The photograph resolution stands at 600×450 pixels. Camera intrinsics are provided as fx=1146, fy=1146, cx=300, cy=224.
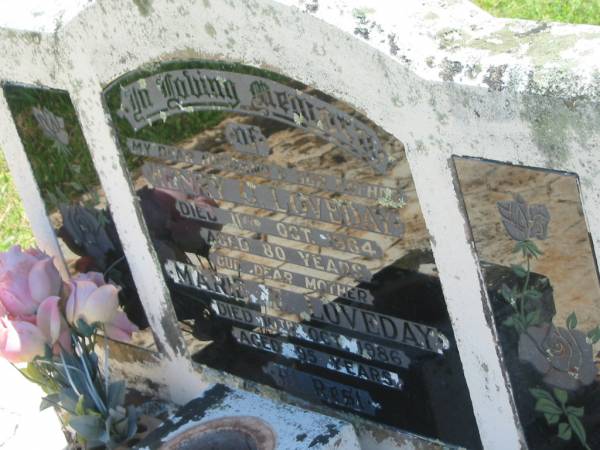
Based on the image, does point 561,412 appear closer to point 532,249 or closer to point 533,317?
point 533,317

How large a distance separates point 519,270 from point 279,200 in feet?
2.42

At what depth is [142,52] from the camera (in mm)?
3078

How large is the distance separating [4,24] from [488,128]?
173cm

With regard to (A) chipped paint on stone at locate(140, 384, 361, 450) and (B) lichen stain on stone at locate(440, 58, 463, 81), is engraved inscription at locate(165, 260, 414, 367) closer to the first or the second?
(A) chipped paint on stone at locate(140, 384, 361, 450)

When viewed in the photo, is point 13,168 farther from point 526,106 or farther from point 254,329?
point 526,106

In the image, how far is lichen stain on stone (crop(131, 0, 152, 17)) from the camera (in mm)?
2963

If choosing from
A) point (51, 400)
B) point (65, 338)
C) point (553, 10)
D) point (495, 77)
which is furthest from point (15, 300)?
point (553, 10)

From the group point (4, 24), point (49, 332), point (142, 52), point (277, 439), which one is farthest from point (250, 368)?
point (4, 24)

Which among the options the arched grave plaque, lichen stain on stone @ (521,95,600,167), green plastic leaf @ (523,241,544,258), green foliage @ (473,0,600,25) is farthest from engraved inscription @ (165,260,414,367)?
green foliage @ (473,0,600,25)

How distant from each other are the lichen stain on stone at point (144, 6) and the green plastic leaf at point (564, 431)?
57.4 inches

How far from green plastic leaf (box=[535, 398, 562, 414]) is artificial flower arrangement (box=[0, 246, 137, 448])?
1363 millimetres

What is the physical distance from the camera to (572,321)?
2.52 metres

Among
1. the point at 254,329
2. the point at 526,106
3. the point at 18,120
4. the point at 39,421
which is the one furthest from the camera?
the point at 39,421

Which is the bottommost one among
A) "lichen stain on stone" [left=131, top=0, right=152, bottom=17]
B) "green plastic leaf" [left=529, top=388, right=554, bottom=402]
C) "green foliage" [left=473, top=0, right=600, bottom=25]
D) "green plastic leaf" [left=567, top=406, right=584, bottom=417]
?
"green plastic leaf" [left=567, top=406, right=584, bottom=417]
